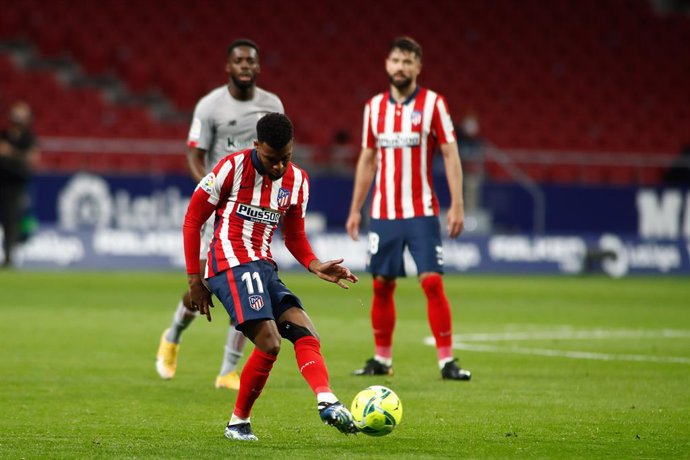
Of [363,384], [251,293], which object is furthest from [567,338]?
[251,293]

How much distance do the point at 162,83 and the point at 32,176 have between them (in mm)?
6303

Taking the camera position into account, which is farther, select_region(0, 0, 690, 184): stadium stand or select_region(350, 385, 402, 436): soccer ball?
select_region(0, 0, 690, 184): stadium stand

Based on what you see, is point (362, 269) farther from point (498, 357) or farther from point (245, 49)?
point (245, 49)

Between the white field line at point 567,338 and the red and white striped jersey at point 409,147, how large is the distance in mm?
2134

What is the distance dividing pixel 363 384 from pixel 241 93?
222 cm

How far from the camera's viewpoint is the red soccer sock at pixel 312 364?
6297 millimetres

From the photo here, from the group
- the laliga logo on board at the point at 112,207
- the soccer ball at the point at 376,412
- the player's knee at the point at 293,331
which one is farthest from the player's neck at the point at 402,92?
the laliga logo on board at the point at 112,207

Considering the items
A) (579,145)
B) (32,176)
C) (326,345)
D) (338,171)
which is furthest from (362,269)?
(326,345)

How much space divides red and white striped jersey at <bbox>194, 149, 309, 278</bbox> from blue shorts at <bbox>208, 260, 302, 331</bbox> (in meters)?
0.05

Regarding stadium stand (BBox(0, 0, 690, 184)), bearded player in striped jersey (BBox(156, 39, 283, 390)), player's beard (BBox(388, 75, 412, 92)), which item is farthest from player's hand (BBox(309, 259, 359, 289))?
stadium stand (BBox(0, 0, 690, 184))

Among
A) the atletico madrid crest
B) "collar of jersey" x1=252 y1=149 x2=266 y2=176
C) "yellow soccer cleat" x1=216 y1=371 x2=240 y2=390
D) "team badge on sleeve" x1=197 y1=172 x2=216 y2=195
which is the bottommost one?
"yellow soccer cleat" x1=216 y1=371 x2=240 y2=390

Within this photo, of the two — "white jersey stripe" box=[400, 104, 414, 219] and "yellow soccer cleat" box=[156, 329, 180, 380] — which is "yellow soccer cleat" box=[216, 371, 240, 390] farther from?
"white jersey stripe" box=[400, 104, 414, 219]

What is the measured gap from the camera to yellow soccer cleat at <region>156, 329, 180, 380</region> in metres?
9.10

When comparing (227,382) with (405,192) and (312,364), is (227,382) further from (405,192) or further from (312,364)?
(312,364)
